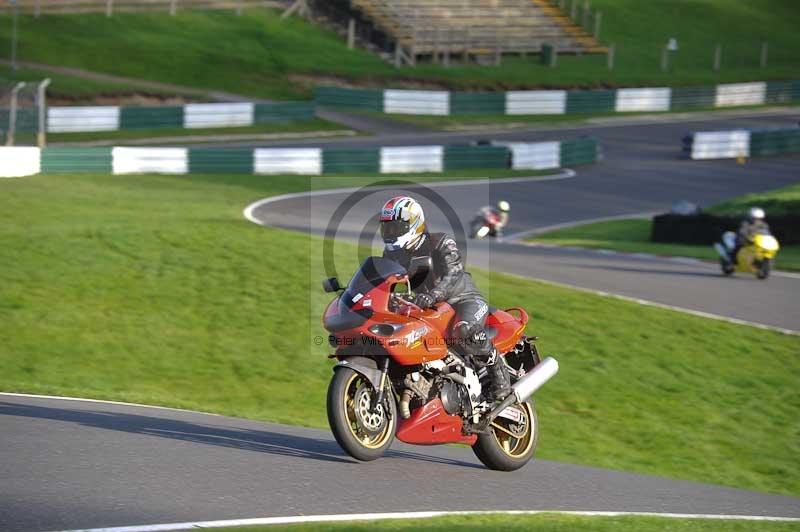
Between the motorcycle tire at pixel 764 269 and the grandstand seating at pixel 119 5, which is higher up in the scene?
the grandstand seating at pixel 119 5

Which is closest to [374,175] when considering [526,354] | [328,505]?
[526,354]

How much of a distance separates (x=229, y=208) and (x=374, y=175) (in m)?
7.45

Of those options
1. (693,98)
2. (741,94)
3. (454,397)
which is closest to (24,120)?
(454,397)

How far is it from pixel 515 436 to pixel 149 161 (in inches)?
906

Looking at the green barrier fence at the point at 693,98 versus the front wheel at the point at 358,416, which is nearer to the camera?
the front wheel at the point at 358,416

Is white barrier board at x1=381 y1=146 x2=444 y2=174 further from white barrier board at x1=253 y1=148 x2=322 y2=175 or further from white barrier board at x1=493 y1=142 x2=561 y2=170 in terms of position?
white barrier board at x1=493 y1=142 x2=561 y2=170

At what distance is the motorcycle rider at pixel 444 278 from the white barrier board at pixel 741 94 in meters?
47.0

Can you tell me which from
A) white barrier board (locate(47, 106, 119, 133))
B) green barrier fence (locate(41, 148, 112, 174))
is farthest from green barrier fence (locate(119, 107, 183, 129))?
green barrier fence (locate(41, 148, 112, 174))

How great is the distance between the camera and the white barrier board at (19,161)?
2722 cm

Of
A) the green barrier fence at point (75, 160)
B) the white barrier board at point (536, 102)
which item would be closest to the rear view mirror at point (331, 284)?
the green barrier fence at point (75, 160)

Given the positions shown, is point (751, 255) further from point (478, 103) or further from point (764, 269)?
point (478, 103)

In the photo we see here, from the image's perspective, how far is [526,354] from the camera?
989 centimetres

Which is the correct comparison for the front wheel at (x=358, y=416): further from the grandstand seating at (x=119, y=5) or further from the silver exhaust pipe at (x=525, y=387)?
the grandstand seating at (x=119, y=5)

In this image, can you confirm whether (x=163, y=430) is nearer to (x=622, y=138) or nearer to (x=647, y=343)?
(x=647, y=343)
